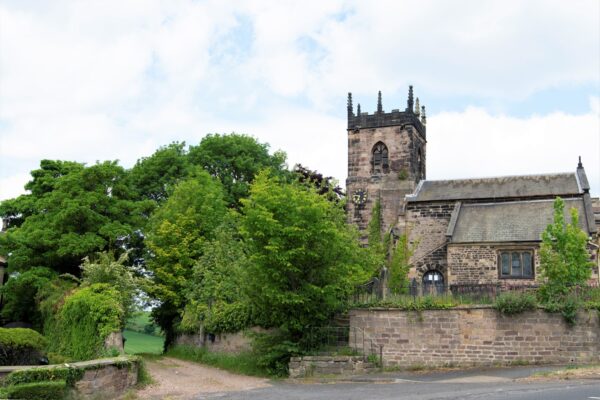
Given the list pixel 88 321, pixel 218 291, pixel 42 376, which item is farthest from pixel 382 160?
pixel 42 376

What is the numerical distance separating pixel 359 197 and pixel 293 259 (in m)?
23.1

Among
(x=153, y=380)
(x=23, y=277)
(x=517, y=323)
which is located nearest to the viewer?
(x=153, y=380)

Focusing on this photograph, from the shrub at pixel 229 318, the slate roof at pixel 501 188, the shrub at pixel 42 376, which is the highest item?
the slate roof at pixel 501 188

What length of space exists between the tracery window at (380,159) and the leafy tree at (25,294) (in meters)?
22.8

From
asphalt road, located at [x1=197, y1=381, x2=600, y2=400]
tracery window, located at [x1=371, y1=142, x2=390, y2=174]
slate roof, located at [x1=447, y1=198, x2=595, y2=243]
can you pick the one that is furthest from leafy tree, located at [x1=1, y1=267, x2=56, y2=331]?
tracery window, located at [x1=371, y1=142, x2=390, y2=174]

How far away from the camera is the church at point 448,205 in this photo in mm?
31656

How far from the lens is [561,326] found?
2083cm

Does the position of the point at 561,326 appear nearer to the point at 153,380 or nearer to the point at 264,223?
the point at 264,223

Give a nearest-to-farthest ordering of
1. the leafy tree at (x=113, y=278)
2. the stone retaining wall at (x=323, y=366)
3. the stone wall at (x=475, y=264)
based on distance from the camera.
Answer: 1. the stone retaining wall at (x=323, y=366)
2. the leafy tree at (x=113, y=278)
3. the stone wall at (x=475, y=264)

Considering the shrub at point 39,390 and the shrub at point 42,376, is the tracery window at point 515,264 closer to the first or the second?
the shrub at point 42,376

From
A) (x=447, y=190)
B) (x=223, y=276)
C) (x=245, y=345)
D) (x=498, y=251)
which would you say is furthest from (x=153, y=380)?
(x=447, y=190)

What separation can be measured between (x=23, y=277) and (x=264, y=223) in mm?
14679

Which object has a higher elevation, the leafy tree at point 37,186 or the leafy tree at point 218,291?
the leafy tree at point 37,186

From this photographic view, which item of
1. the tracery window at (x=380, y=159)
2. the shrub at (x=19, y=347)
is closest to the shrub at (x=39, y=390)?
the shrub at (x=19, y=347)
